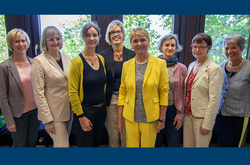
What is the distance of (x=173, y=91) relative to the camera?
1578 millimetres

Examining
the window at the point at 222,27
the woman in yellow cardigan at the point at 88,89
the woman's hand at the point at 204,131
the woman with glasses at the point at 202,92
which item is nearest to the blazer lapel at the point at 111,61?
the woman in yellow cardigan at the point at 88,89

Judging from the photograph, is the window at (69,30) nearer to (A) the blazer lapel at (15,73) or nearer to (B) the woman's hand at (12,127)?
(A) the blazer lapel at (15,73)

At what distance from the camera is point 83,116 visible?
1.45 m

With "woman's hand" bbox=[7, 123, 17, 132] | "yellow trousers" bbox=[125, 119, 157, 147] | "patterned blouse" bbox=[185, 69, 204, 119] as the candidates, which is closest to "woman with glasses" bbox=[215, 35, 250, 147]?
"patterned blouse" bbox=[185, 69, 204, 119]

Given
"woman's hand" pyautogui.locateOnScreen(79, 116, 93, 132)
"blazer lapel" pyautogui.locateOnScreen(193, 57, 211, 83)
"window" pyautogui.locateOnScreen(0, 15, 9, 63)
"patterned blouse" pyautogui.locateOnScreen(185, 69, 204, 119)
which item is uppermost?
"window" pyautogui.locateOnScreen(0, 15, 9, 63)

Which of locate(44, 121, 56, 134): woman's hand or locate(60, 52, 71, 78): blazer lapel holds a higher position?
locate(60, 52, 71, 78): blazer lapel

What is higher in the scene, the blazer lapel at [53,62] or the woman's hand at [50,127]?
the blazer lapel at [53,62]

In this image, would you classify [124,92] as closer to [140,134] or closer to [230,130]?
[140,134]

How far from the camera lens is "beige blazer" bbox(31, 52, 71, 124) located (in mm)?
1432

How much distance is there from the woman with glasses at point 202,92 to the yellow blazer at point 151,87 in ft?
1.14

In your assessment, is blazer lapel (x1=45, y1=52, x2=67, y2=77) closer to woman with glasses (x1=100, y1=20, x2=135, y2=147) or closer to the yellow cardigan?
the yellow cardigan

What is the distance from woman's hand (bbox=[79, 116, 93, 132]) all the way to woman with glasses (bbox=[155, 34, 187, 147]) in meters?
0.77

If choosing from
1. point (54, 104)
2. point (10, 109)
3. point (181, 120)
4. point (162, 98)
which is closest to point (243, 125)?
point (181, 120)

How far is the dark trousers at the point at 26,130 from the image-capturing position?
1601mm
